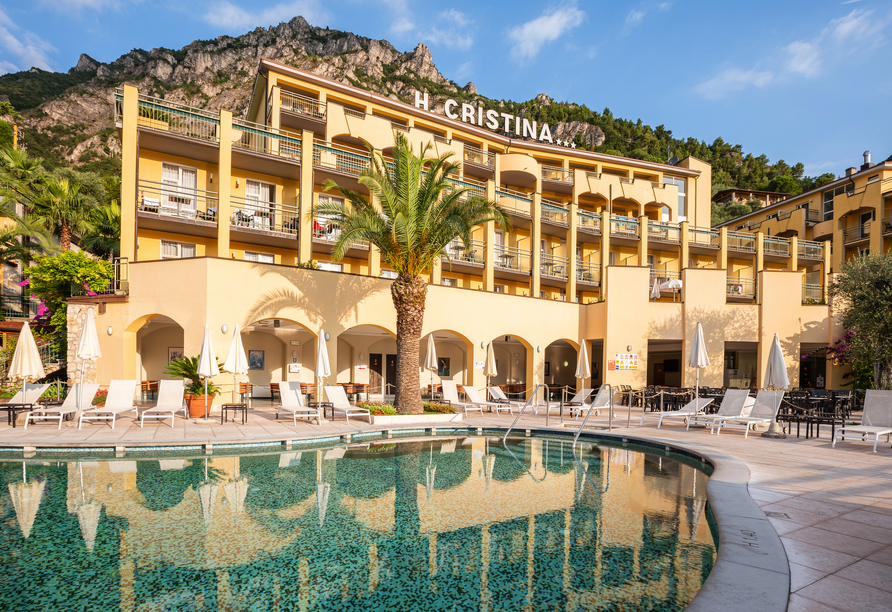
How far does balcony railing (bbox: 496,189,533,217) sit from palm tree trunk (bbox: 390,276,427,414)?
419 inches

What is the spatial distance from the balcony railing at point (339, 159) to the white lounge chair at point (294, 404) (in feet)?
31.8

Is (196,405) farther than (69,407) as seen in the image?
Yes

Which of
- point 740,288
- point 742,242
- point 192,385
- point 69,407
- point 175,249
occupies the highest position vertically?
point 742,242

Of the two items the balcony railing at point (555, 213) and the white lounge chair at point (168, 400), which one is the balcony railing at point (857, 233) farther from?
the white lounge chair at point (168, 400)

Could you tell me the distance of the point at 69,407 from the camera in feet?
39.6

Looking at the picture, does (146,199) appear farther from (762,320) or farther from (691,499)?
(762,320)

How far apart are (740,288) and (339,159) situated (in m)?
22.3

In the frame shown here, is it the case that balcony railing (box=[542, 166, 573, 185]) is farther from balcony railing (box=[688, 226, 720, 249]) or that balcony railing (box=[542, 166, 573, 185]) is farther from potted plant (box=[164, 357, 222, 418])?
potted plant (box=[164, 357, 222, 418])

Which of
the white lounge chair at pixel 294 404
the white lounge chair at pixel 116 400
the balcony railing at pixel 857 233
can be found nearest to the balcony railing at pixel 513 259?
the white lounge chair at pixel 294 404

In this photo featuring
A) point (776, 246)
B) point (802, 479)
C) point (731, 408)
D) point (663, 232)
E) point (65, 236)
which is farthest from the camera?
point (776, 246)

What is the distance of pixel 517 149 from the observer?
30188 millimetres

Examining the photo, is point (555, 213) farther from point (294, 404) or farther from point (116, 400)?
point (116, 400)

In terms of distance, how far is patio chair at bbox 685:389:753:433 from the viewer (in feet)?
42.7

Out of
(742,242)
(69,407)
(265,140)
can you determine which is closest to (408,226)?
(265,140)
